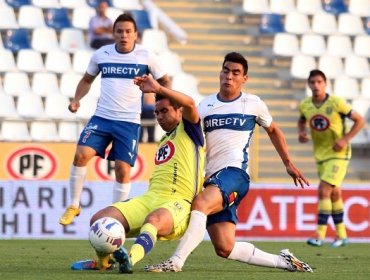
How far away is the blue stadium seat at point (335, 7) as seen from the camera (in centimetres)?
2303

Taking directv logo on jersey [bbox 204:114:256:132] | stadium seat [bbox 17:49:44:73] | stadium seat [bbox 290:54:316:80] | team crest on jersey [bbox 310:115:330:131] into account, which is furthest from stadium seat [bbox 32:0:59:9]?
directv logo on jersey [bbox 204:114:256:132]

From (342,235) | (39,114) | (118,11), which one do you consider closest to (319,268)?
(342,235)

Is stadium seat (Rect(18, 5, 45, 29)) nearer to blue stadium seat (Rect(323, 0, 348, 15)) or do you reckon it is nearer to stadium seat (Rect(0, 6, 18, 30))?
stadium seat (Rect(0, 6, 18, 30))

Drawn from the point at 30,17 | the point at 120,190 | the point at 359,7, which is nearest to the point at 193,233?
the point at 120,190

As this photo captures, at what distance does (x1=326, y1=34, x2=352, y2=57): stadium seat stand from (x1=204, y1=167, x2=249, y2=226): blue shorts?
13.2 m

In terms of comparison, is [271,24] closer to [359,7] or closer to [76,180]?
[359,7]

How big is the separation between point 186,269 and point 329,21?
538 inches

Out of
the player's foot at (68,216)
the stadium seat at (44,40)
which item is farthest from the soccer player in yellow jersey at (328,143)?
the stadium seat at (44,40)

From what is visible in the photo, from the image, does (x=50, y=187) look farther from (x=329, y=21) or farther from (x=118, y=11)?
(x=329, y=21)

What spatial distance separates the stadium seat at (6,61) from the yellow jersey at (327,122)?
19.1 feet

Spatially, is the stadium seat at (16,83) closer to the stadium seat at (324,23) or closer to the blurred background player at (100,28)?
the blurred background player at (100,28)

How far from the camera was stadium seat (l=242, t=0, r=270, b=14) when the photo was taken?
22.2m

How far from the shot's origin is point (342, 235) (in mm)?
14961

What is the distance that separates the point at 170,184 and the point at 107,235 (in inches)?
34.3
